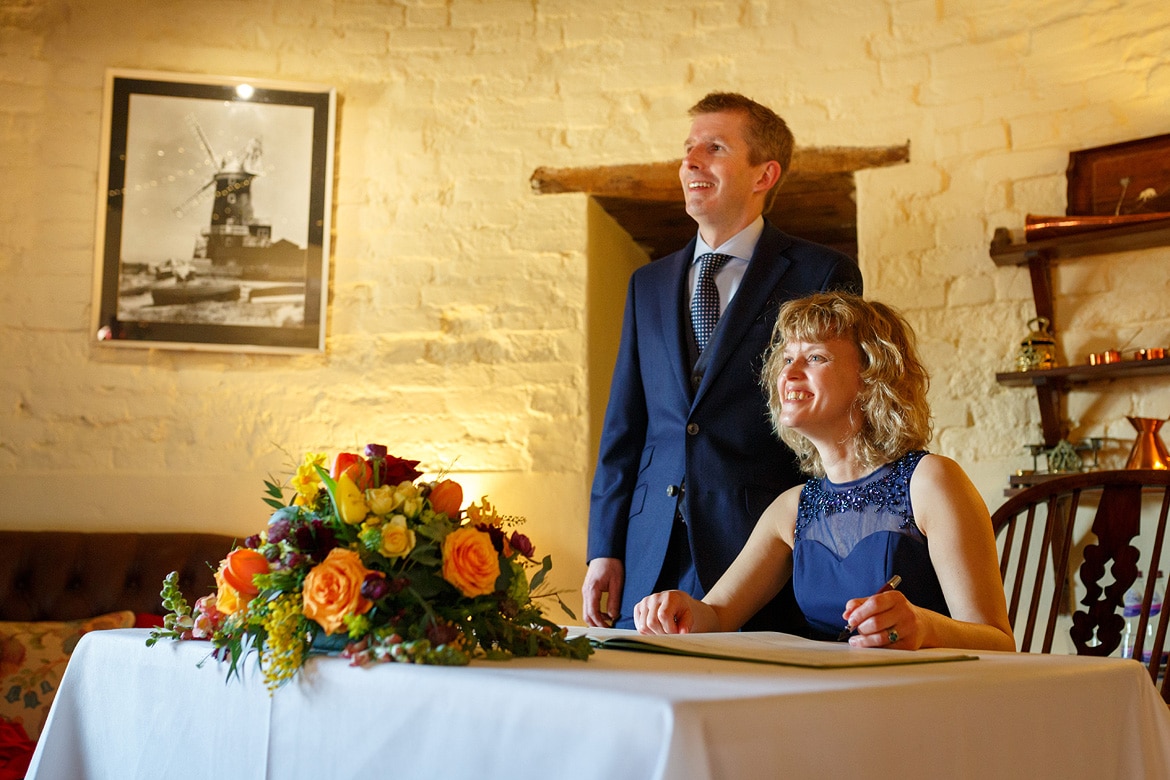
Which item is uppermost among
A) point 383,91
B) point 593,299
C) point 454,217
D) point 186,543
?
point 383,91

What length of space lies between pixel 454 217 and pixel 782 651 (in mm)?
2968

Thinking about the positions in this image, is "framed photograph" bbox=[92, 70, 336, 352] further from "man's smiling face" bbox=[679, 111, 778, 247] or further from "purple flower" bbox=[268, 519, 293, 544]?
"purple flower" bbox=[268, 519, 293, 544]

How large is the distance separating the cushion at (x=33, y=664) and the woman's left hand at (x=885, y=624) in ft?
7.83

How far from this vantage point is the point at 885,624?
1.31 metres

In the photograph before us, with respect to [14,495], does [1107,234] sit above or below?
above

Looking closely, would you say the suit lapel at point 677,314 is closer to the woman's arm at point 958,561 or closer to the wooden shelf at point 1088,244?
the woman's arm at point 958,561

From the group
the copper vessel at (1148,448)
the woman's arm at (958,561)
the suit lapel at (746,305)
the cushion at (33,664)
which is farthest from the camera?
the copper vessel at (1148,448)

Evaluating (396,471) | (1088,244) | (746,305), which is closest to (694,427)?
(746,305)

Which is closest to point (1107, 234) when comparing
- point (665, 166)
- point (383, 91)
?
point (665, 166)

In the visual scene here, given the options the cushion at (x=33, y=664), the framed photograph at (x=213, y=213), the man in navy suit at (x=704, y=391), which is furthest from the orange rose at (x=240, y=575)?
the framed photograph at (x=213, y=213)

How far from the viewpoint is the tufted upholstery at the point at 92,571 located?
10.8ft

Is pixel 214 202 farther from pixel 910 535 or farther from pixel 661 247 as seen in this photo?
pixel 910 535

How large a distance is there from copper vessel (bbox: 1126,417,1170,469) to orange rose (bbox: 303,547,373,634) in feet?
8.47

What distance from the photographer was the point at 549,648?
119 cm
